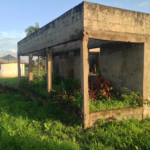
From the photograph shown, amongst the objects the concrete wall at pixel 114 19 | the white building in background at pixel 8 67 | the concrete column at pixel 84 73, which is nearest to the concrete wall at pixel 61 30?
the concrete wall at pixel 114 19

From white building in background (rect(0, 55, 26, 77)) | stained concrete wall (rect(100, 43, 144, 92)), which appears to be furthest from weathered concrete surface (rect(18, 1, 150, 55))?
white building in background (rect(0, 55, 26, 77))

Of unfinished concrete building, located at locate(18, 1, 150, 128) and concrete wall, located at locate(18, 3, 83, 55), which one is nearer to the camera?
unfinished concrete building, located at locate(18, 1, 150, 128)

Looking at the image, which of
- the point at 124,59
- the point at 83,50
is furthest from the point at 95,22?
the point at 124,59

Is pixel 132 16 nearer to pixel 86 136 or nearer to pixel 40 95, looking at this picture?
pixel 86 136

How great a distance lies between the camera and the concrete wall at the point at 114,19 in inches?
188

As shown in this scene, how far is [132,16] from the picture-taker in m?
5.53

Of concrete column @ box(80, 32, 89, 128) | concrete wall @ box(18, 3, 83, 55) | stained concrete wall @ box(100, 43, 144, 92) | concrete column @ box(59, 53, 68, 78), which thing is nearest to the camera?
concrete column @ box(80, 32, 89, 128)

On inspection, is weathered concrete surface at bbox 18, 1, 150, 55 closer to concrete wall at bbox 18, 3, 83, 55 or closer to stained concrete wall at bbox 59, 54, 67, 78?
concrete wall at bbox 18, 3, 83, 55

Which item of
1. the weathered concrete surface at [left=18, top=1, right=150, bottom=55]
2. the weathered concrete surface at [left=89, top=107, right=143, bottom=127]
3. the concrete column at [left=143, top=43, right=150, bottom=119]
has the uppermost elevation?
the weathered concrete surface at [left=18, top=1, right=150, bottom=55]

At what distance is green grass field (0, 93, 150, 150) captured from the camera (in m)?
3.83

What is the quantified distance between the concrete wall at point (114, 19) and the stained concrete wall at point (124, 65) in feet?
2.53

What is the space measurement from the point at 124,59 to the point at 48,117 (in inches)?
Result: 152

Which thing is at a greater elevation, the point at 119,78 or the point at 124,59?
the point at 124,59

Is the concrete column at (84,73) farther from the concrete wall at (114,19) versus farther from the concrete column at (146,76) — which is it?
the concrete column at (146,76)
